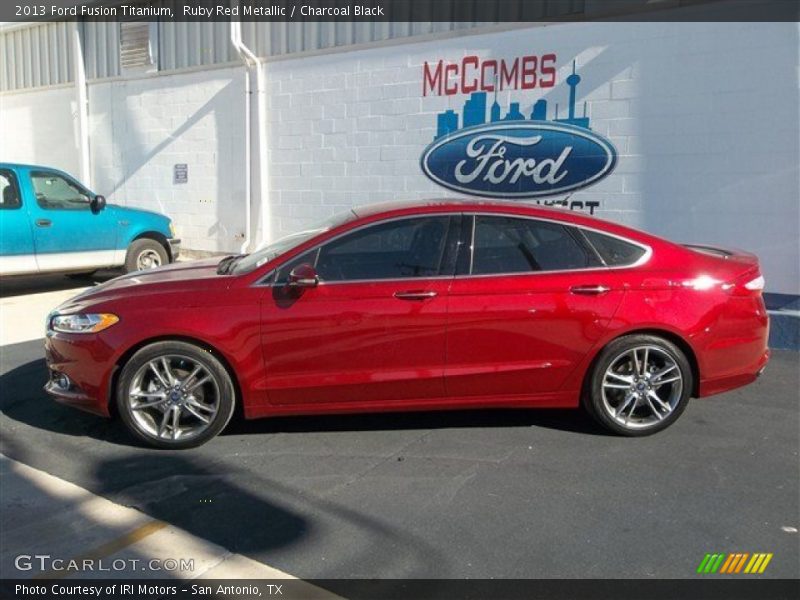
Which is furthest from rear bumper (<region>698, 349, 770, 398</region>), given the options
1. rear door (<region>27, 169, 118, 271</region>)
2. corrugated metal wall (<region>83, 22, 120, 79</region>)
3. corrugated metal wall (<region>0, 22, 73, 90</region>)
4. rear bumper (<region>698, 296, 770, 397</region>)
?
corrugated metal wall (<region>0, 22, 73, 90</region>)

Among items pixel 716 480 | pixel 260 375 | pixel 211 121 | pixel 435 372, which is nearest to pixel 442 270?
pixel 435 372

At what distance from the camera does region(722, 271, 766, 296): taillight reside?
474 centimetres

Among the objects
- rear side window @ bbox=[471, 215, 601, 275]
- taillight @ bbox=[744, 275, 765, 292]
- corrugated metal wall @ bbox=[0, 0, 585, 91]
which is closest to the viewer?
rear side window @ bbox=[471, 215, 601, 275]

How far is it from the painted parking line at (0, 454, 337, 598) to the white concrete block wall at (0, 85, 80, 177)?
40.8ft

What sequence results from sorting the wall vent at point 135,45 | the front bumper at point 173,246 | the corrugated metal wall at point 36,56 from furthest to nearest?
the corrugated metal wall at point 36,56
the wall vent at point 135,45
the front bumper at point 173,246

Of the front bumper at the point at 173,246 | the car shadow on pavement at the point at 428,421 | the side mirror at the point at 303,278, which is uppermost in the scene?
the side mirror at the point at 303,278

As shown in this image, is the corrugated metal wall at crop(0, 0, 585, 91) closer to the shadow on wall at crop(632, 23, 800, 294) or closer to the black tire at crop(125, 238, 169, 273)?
the shadow on wall at crop(632, 23, 800, 294)

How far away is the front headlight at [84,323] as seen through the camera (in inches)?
181

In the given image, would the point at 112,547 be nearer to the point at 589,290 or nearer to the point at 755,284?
the point at 589,290

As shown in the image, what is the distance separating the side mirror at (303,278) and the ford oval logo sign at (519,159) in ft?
17.5

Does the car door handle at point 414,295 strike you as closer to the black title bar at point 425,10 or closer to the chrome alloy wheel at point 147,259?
the black title bar at point 425,10

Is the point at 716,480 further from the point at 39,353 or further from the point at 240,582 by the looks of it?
the point at 39,353

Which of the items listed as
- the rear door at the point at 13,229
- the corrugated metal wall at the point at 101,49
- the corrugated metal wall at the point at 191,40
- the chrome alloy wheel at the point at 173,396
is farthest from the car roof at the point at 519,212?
the corrugated metal wall at the point at 101,49

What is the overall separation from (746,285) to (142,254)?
27.6 ft
